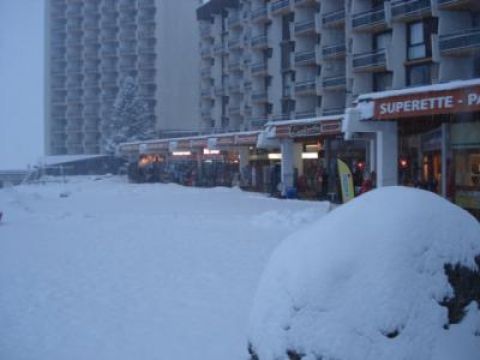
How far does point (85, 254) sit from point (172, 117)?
76.8 meters

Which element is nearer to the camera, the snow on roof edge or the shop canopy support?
the snow on roof edge

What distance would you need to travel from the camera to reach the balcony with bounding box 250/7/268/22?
53094 millimetres

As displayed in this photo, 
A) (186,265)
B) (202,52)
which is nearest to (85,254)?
(186,265)

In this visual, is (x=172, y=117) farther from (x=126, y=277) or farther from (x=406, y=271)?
(x=406, y=271)

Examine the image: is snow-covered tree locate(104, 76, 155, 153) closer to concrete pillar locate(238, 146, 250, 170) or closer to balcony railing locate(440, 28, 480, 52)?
concrete pillar locate(238, 146, 250, 170)

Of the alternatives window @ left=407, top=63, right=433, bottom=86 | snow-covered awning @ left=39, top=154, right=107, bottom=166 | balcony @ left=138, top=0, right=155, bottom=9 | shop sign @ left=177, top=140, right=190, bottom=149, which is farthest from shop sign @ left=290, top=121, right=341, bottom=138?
balcony @ left=138, top=0, right=155, bottom=9

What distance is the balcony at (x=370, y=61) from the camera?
1467 inches

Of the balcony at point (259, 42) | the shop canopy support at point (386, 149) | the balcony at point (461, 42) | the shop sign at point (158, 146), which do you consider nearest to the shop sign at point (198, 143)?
the shop sign at point (158, 146)

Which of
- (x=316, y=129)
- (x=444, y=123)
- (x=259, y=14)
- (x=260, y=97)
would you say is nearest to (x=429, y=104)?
(x=444, y=123)

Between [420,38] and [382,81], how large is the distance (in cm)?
438

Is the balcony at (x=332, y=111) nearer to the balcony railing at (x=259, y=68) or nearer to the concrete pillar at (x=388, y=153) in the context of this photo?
the balcony railing at (x=259, y=68)

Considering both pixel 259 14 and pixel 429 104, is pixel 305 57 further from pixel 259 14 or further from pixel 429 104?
pixel 429 104

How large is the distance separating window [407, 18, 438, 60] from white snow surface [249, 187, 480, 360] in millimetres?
31428

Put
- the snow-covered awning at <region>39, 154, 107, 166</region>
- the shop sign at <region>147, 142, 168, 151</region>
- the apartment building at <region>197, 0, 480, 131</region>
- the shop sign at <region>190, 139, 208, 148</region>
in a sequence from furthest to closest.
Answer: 1. the snow-covered awning at <region>39, 154, 107, 166</region>
2. the shop sign at <region>147, 142, 168, 151</region>
3. the shop sign at <region>190, 139, 208, 148</region>
4. the apartment building at <region>197, 0, 480, 131</region>
